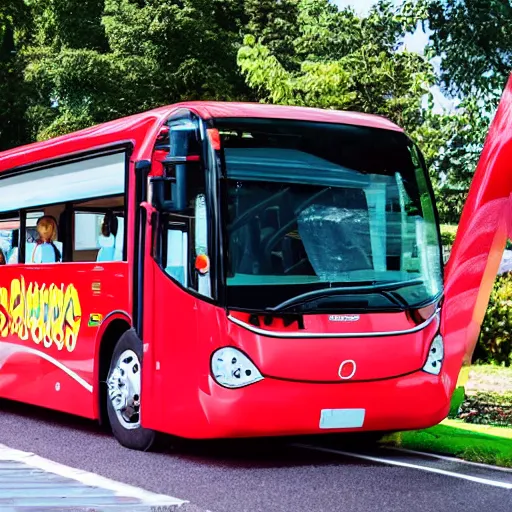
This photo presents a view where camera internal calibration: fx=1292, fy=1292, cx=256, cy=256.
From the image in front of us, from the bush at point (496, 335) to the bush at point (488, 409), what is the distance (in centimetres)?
415

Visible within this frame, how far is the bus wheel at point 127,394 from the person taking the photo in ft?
34.9

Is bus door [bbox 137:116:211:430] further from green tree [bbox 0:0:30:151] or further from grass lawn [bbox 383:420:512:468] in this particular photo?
green tree [bbox 0:0:30:151]

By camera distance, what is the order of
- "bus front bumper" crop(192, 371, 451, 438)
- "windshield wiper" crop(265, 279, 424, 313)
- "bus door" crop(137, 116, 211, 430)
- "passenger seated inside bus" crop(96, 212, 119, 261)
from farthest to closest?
"passenger seated inside bus" crop(96, 212, 119, 261) < "bus door" crop(137, 116, 211, 430) < "windshield wiper" crop(265, 279, 424, 313) < "bus front bumper" crop(192, 371, 451, 438)

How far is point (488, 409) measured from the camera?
1516 centimetres

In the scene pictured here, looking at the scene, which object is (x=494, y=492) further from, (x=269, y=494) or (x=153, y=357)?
(x=153, y=357)

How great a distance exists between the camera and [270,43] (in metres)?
44.2

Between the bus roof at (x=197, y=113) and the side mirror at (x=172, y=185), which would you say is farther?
the bus roof at (x=197, y=113)

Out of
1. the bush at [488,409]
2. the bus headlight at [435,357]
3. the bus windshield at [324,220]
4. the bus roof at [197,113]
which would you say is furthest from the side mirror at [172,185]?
the bush at [488,409]

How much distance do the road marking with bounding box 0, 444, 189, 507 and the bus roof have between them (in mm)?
2865

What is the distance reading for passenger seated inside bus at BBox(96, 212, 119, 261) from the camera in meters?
11.3

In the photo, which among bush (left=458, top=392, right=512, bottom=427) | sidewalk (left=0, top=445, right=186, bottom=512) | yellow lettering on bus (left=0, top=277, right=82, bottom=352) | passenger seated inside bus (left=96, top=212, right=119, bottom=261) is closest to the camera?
sidewalk (left=0, top=445, right=186, bottom=512)

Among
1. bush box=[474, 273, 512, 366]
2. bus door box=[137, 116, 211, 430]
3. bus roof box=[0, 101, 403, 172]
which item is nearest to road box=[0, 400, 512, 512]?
bus door box=[137, 116, 211, 430]

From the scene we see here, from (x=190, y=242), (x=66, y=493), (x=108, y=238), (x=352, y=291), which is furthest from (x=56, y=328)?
(x=66, y=493)

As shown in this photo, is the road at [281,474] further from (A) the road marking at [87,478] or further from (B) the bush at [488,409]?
(B) the bush at [488,409]
